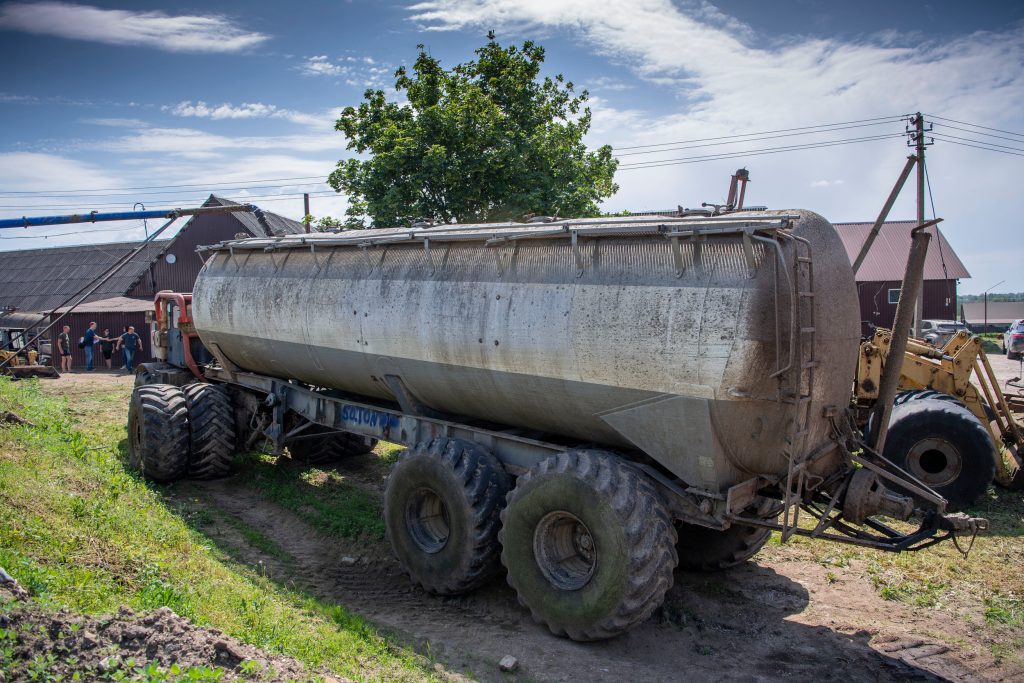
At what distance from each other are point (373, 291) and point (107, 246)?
1278 inches

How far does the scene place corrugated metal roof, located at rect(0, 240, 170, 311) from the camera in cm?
2998

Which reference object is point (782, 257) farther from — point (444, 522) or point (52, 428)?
point (52, 428)

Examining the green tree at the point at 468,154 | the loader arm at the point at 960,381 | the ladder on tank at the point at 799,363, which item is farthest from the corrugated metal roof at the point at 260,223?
the ladder on tank at the point at 799,363

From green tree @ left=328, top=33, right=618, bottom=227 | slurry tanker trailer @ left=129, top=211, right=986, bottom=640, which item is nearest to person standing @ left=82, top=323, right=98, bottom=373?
green tree @ left=328, top=33, right=618, bottom=227

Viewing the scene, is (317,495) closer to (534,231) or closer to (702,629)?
(534,231)

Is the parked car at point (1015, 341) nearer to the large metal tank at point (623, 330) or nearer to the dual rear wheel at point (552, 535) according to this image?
the dual rear wheel at point (552, 535)

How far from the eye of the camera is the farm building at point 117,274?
1030 inches

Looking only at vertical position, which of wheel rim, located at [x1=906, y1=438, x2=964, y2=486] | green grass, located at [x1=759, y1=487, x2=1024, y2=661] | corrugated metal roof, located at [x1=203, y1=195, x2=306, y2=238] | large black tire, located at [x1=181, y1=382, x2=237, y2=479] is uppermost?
corrugated metal roof, located at [x1=203, y1=195, x2=306, y2=238]

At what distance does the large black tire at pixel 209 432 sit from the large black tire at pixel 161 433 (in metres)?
0.12

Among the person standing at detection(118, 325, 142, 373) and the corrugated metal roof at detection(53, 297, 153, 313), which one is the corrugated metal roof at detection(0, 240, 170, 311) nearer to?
the corrugated metal roof at detection(53, 297, 153, 313)

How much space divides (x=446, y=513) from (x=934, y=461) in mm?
6715

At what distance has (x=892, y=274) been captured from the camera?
35469 millimetres

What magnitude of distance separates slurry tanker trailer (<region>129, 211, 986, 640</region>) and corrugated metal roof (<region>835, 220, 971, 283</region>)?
32.5 metres

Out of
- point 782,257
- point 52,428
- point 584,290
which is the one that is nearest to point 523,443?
point 584,290
